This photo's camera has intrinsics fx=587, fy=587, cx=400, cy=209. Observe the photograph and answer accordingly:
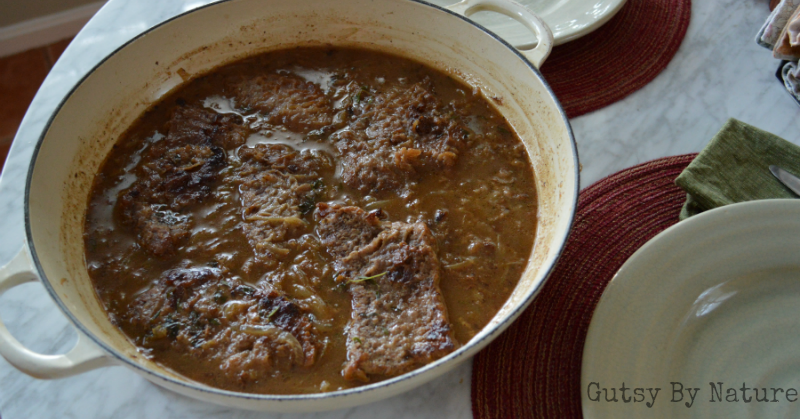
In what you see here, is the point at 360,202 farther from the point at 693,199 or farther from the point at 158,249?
the point at 693,199

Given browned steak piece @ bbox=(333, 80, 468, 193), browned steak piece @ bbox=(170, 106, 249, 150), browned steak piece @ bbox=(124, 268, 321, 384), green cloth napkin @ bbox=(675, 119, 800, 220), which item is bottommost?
browned steak piece @ bbox=(124, 268, 321, 384)

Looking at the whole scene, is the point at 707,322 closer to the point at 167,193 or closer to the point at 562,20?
the point at 562,20

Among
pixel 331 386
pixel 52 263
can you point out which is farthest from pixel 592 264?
pixel 52 263

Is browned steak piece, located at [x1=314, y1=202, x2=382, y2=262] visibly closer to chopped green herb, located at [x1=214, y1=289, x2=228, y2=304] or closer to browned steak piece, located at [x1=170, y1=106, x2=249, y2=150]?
chopped green herb, located at [x1=214, y1=289, x2=228, y2=304]

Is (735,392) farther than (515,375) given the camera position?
No

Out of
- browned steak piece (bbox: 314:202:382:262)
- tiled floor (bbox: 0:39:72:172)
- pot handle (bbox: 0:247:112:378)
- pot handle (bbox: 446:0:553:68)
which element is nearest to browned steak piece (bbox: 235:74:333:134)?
browned steak piece (bbox: 314:202:382:262)

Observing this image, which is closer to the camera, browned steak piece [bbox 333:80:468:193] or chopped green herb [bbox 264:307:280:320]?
chopped green herb [bbox 264:307:280:320]
